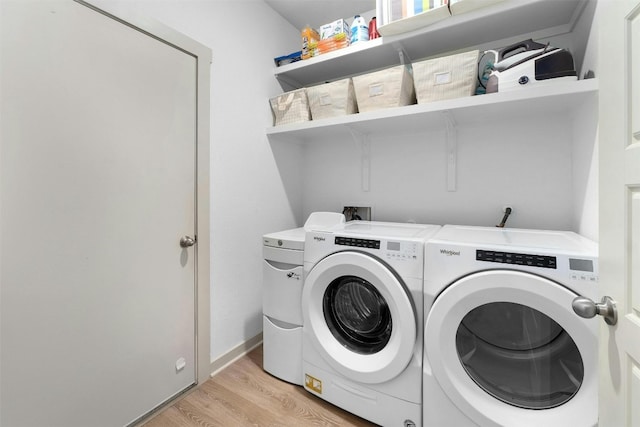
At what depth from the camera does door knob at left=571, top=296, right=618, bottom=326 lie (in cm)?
63

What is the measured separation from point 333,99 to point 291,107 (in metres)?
0.36

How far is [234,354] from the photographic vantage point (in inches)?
76.4

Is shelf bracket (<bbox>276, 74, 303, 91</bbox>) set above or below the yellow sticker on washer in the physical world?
above

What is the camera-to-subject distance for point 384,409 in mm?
1346

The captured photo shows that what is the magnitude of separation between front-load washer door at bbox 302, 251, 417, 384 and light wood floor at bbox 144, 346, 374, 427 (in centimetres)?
31

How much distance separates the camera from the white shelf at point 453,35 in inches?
56.9

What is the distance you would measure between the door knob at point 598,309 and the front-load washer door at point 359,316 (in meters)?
0.64

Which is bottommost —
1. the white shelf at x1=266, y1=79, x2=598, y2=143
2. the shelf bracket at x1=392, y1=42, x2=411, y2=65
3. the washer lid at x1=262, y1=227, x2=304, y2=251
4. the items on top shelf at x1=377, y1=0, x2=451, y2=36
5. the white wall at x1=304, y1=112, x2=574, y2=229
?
the washer lid at x1=262, y1=227, x2=304, y2=251

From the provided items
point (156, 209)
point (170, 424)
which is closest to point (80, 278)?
point (156, 209)

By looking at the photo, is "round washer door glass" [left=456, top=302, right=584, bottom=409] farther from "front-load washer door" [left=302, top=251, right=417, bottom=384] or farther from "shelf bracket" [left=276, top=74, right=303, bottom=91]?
"shelf bracket" [left=276, top=74, right=303, bottom=91]

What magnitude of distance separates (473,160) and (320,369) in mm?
1662

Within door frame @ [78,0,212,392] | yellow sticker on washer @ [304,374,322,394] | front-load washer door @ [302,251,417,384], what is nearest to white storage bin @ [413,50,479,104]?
front-load washer door @ [302,251,417,384]

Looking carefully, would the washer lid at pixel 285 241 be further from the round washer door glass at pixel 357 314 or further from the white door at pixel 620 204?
the white door at pixel 620 204

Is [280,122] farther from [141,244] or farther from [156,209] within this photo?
[141,244]
